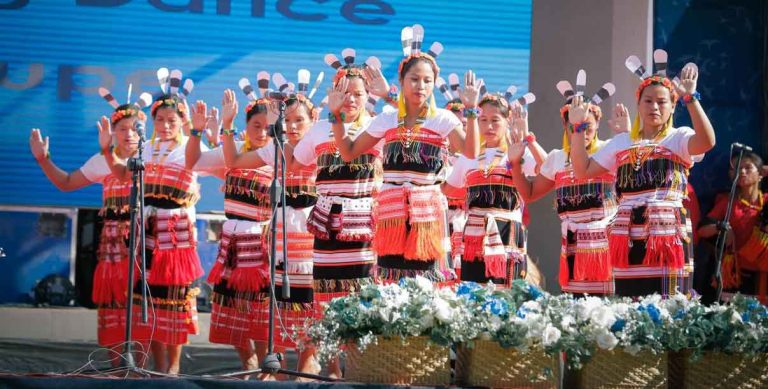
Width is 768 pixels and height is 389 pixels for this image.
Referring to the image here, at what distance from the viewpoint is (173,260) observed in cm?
562

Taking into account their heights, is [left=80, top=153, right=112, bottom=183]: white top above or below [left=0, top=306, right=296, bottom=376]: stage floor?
above

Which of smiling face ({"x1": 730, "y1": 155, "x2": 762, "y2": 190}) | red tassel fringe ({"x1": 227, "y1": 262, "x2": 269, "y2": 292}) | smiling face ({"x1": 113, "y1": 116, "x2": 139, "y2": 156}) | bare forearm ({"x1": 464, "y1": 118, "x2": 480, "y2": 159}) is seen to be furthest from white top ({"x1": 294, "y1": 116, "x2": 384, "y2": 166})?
smiling face ({"x1": 730, "y1": 155, "x2": 762, "y2": 190})

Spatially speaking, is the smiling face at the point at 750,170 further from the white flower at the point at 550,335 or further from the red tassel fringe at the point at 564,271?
the white flower at the point at 550,335

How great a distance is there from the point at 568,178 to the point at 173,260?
2.19m

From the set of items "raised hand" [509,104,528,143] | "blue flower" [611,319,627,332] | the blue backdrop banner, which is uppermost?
the blue backdrop banner

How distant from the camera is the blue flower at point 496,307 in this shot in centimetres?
362

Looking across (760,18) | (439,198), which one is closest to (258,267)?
(439,198)

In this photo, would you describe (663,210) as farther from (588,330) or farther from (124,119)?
(124,119)

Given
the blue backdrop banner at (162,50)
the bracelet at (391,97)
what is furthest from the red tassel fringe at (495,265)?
the blue backdrop banner at (162,50)

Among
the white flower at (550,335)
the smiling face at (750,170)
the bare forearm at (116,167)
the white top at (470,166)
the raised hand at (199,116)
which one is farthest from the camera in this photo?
the smiling face at (750,170)

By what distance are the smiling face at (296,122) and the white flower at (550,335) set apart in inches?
93.2

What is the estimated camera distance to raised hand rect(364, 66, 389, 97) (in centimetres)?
509

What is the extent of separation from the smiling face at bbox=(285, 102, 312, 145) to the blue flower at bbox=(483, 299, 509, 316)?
218 cm

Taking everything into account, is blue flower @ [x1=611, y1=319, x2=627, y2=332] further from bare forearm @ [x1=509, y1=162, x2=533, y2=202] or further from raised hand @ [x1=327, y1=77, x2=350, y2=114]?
bare forearm @ [x1=509, y1=162, x2=533, y2=202]
